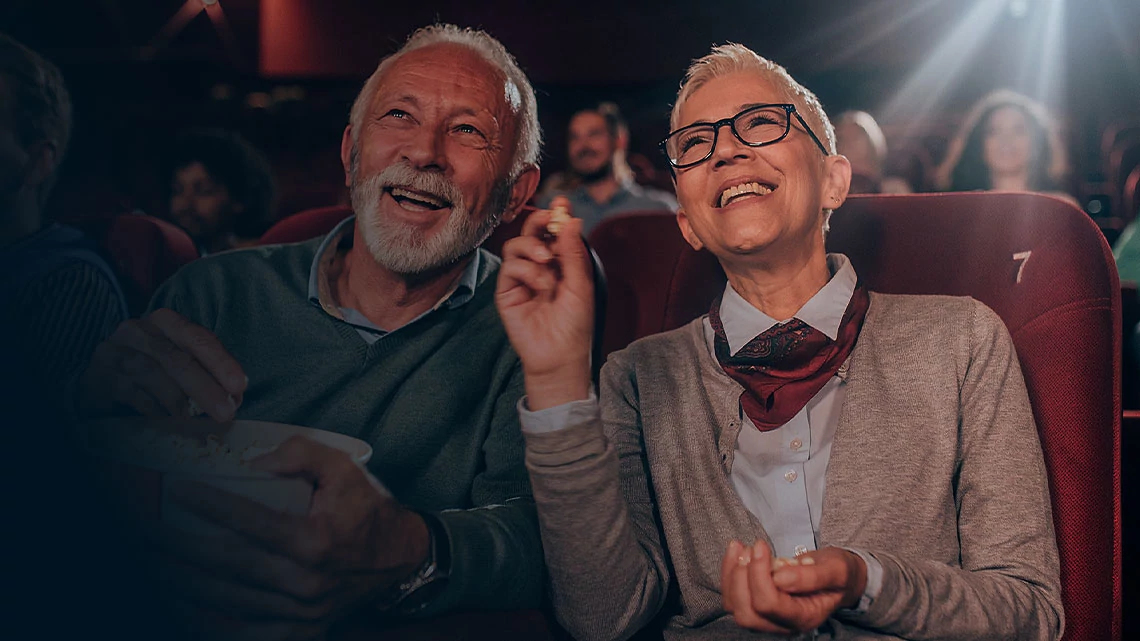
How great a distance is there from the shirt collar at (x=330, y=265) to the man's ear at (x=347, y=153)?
1.8 inches

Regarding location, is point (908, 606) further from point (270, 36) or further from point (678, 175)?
point (270, 36)

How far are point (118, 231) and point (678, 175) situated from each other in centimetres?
67

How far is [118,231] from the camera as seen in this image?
95cm

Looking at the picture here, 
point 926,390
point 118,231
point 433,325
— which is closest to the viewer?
point 926,390

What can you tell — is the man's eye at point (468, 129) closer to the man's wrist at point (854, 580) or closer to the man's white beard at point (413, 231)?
the man's white beard at point (413, 231)

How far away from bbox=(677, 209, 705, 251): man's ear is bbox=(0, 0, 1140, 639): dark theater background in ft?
0.31

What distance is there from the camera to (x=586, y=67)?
1.39m

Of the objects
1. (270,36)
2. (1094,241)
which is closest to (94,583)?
(1094,241)

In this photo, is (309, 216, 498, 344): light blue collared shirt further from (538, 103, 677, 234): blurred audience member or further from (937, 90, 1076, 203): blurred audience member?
(937, 90, 1076, 203): blurred audience member

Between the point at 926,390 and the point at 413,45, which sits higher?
the point at 413,45

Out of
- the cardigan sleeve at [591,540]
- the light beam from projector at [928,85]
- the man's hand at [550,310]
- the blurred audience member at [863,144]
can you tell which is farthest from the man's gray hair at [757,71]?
the light beam from projector at [928,85]

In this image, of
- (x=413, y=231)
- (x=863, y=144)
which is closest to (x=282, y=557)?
(x=413, y=231)

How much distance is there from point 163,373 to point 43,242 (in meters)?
0.21

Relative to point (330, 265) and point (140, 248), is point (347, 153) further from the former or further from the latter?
point (140, 248)
